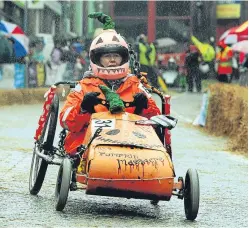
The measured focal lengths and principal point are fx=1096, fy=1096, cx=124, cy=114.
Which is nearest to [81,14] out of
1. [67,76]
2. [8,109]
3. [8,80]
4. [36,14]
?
[36,14]

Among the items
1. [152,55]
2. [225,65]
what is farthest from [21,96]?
[225,65]

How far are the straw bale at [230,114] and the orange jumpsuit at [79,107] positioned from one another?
259 inches

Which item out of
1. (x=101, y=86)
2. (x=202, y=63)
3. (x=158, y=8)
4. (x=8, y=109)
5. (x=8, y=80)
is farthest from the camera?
(x=158, y=8)

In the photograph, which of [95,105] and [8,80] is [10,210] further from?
[8,80]

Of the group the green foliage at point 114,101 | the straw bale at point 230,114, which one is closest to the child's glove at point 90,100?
the green foliage at point 114,101

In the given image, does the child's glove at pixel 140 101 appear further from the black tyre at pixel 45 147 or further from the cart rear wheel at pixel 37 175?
the cart rear wheel at pixel 37 175

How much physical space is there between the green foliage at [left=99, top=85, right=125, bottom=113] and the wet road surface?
2.60 ft

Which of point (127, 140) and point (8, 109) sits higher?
point (127, 140)

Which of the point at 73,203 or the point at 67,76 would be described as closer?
the point at 73,203

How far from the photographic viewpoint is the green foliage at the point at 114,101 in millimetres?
8414

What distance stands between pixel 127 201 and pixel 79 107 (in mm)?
1056

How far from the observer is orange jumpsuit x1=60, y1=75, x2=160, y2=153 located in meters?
8.66

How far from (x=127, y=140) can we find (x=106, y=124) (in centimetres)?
26

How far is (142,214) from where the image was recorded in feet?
28.1
